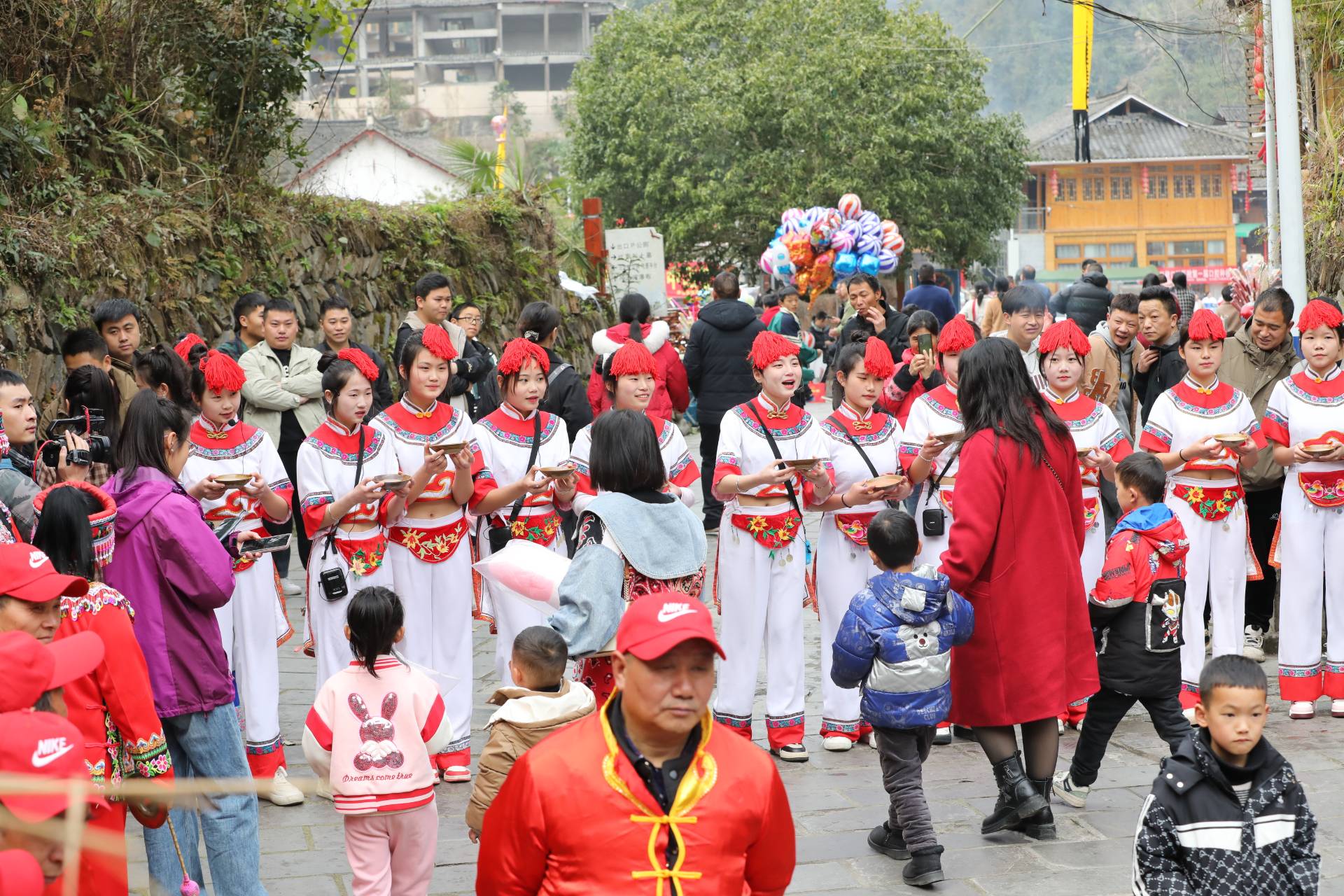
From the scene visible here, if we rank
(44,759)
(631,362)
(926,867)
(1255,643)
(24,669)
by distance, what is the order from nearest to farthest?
1. (44,759)
2. (24,669)
3. (926,867)
4. (631,362)
5. (1255,643)

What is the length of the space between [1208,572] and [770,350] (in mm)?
2415

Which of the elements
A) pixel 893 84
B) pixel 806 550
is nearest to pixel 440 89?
pixel 893 84

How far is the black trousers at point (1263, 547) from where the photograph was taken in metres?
8.11

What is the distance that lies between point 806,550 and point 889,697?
6.60ft

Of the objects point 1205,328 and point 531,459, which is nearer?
point 531,459

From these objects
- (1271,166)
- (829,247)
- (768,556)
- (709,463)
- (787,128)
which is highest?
(787,128)

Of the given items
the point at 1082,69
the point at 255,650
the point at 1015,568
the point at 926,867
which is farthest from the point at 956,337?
the point at 1082,69

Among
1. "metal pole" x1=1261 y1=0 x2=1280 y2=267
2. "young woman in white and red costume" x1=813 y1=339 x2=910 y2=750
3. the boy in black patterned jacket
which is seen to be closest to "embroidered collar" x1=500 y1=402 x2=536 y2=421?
"young woman in white and red costume" x1=813 y1=339 x2=910 y2=750

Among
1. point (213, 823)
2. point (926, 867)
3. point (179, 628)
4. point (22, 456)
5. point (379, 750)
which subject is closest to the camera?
point (379, 750)

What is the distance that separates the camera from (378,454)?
21.2ft

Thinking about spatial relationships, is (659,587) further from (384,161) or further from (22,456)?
(384,161)

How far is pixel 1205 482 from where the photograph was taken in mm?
7098

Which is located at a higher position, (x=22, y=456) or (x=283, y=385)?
(x=283, y=385)

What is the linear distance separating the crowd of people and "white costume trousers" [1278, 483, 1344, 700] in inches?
0.7
